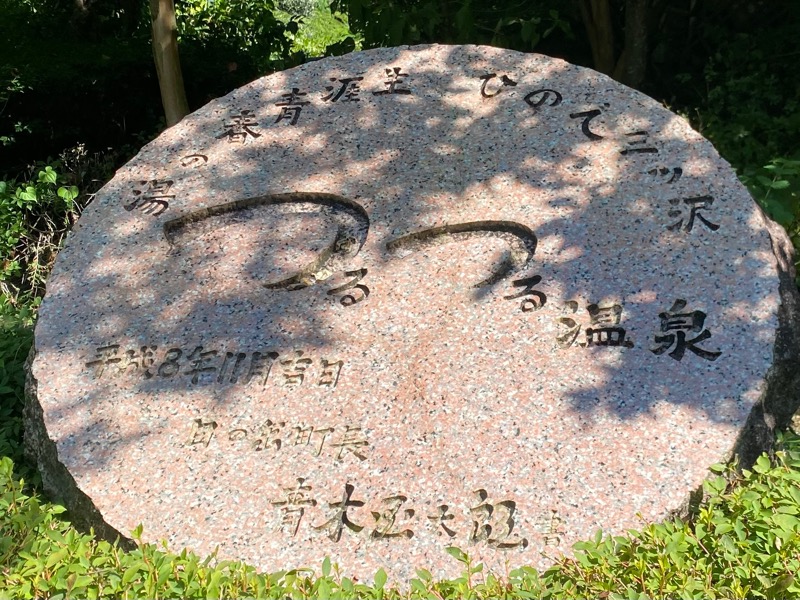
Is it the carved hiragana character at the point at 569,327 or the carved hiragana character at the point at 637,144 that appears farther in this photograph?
the carved hiragana character at the point at 637,144

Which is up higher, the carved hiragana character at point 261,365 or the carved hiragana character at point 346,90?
the carved hiragana character at point 346,90

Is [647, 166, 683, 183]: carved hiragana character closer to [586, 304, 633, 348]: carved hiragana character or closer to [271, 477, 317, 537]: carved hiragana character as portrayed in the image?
[586, 304, 633, 348]: carved hiragana character

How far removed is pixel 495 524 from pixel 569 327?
777 millimetres

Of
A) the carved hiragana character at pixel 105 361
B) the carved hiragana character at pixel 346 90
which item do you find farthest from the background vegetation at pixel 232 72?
the carved hiragana character at pixel 346 90

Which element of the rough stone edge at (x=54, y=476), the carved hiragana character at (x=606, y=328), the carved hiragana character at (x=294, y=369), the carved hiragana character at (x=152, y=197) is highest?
the carved hiragana character at (x=152, y=197)

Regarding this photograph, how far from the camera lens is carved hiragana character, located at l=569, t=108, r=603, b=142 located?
12.8 feet

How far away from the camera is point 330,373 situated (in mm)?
3365

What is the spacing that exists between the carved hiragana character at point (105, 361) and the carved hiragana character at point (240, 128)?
1200 mm

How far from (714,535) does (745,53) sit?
4.81 metres

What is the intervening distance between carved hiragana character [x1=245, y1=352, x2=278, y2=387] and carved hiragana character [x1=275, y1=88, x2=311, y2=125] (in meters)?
1.33

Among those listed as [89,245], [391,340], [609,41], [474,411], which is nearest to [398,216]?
[391,340]

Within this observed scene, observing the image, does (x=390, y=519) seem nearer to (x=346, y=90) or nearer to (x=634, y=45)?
(x=346, y=90)

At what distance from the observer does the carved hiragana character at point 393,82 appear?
14.3 ft

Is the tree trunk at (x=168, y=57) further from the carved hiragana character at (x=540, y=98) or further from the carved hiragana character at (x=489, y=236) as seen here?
the carved hiragana character at (x=489, y=236)
